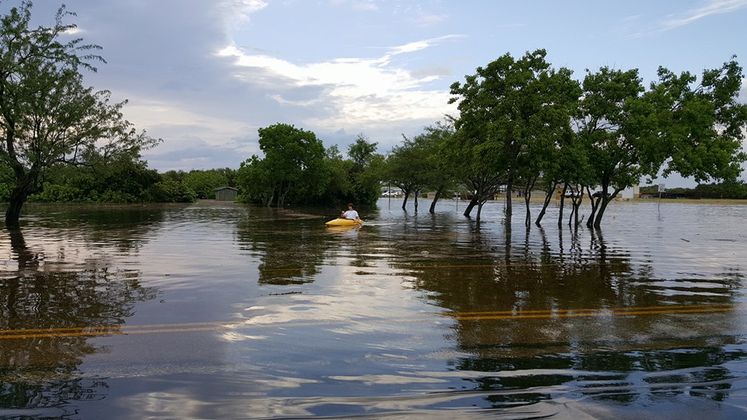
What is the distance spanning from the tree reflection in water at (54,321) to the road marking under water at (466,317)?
0.03 meters

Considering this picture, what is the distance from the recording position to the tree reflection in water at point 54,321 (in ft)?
15.6

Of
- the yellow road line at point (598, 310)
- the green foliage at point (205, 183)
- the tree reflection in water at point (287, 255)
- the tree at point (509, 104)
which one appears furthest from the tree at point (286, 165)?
the yellow road line at point (598, 310)

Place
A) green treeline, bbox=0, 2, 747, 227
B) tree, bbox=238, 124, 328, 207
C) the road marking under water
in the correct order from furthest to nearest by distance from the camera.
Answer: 1. tree, bbox=238, 124, 328, 207
2. green treeline, bbox=0, 2, 747, 227
3. the road marking under water

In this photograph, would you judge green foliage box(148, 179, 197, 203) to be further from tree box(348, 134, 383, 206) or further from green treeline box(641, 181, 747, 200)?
green treeline box(641, 181, 747, 200)

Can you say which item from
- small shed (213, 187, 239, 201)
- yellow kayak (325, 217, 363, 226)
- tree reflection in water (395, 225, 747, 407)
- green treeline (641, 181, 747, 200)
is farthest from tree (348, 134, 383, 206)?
green treeline (641, 181, 747, 200)

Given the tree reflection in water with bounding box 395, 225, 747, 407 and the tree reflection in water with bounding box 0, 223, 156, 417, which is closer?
the tree reflection in water with bounding box 0, 223, 156, 417

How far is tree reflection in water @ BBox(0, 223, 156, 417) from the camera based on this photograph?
15.6 feet

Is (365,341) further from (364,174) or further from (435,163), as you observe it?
(364,174)

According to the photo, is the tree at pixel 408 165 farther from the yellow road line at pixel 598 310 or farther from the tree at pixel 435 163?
the yellow road line at pixel 598 310

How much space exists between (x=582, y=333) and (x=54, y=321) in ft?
23.1

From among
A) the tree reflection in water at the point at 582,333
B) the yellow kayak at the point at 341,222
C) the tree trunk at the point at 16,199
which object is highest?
the tree trunk at the point at 16,199

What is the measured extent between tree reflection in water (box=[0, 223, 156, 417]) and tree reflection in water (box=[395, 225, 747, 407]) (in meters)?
Result: 3.81

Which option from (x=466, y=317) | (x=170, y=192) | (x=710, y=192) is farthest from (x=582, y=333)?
(x=710, y=192)

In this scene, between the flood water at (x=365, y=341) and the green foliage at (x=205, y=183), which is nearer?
the flood water at (x=365, y=341)
